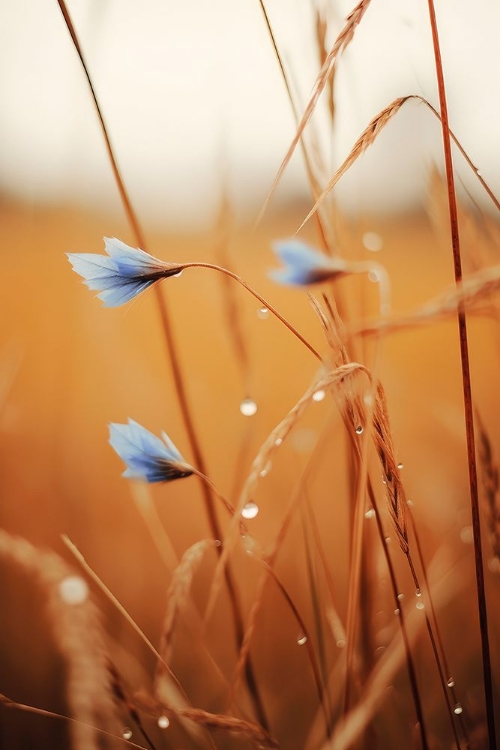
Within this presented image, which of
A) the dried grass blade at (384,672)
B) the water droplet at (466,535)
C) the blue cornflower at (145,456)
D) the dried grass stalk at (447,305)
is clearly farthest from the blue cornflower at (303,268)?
the water droplet at (466,535)

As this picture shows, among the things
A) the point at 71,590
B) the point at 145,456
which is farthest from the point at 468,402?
the point at 71,590

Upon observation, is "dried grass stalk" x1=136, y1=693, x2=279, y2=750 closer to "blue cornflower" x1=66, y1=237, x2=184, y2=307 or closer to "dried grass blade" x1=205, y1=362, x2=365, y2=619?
"dried grass blade" x1=205, y1=362, x2=365, y2=619

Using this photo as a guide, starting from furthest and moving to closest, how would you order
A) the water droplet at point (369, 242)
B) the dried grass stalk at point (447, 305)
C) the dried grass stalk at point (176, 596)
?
the water droplet at point (369, 242) → the dried grass stalk at point (176, 596) → the dried grass stalk at point (447, 305)

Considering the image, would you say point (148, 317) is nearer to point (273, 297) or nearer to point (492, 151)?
point (273, 297)

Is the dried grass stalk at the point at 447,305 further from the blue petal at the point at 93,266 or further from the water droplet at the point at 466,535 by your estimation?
the water droplet at the point at 466,535

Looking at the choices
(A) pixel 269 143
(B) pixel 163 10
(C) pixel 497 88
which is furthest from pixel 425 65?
(B) pixel 163 10
